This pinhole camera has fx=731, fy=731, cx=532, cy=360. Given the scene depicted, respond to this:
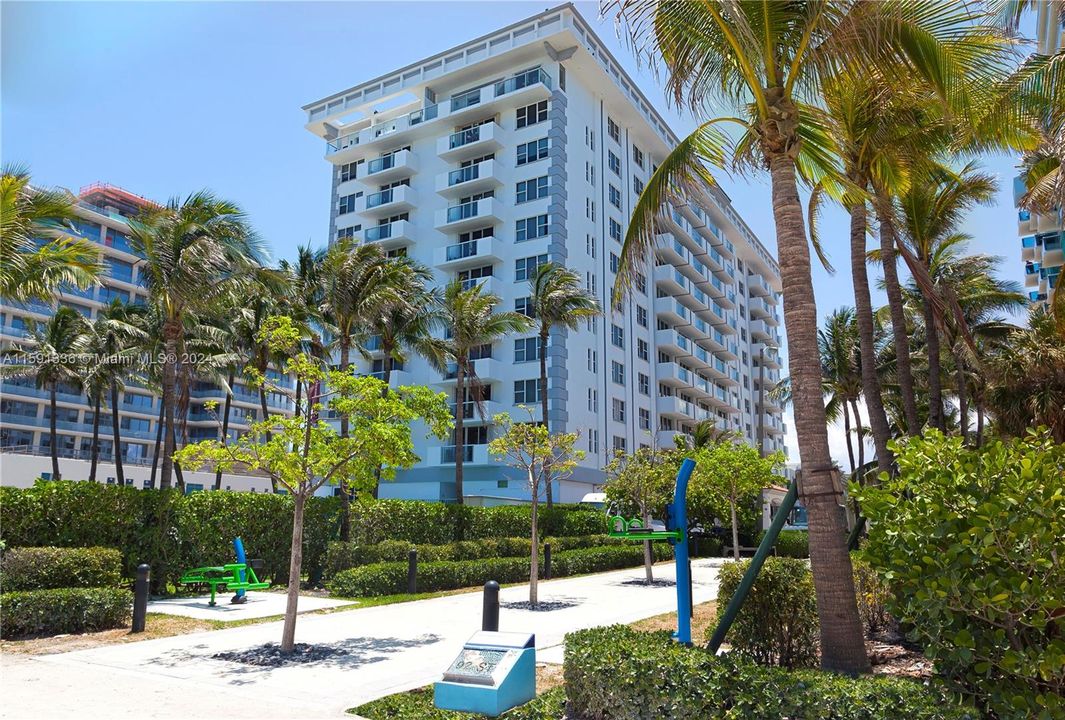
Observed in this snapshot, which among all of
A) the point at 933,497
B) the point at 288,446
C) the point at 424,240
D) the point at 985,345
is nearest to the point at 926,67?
the point at 933,497

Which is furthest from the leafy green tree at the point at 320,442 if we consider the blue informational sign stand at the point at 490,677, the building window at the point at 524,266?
the building window at the point at 524,266

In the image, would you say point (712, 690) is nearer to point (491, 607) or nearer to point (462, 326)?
point (491, 607)

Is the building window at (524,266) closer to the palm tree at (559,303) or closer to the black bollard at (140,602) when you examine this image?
the palm tree at (559,303)

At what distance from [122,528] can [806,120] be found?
1574 cm

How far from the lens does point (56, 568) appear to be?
1316cm

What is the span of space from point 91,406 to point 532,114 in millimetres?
50598

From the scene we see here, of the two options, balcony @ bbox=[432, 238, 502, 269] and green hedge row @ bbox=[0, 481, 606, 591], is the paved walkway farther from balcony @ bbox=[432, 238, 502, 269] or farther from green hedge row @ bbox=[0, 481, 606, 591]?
balcony @ bbox=[432, 238, 502, 269]

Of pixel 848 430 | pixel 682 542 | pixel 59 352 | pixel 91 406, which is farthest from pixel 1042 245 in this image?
pixel 91 406

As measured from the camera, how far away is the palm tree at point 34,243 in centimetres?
1521

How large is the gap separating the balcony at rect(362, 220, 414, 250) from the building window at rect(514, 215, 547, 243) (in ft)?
27.0

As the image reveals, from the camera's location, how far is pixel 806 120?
9047mm

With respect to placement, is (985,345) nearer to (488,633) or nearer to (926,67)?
(926,67)

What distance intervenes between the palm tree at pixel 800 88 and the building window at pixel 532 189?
34.9 meters

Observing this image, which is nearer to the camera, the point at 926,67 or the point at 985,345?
the point at 926,67
